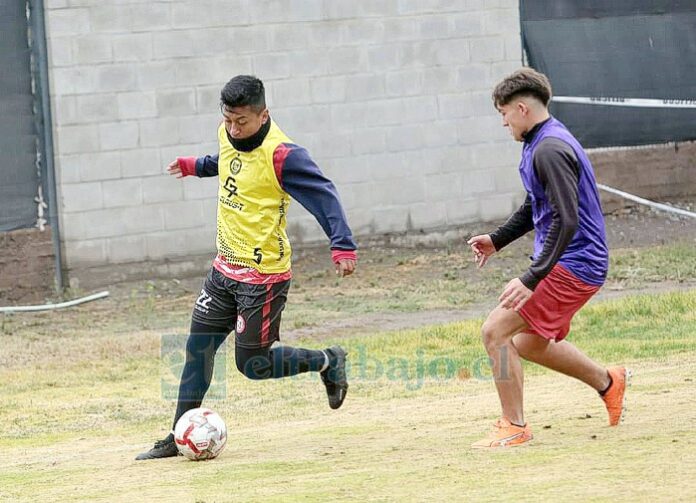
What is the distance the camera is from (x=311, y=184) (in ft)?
21.7

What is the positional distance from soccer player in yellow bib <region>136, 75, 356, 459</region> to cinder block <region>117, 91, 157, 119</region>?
22.9 feet

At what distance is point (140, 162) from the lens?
45.0 ft

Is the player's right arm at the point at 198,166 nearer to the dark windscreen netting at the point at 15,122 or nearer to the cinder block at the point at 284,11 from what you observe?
the dark windscreen netting at the point at 15,122

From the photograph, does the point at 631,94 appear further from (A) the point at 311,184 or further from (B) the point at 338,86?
(A) the point at 311,184

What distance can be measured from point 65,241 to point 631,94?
7.28m

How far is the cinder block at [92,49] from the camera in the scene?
13.4 meters

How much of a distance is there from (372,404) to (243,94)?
9.01 ft

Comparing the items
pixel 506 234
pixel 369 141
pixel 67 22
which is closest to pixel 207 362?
pixel 506 234

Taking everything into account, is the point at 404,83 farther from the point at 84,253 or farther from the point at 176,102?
the point at 84,253

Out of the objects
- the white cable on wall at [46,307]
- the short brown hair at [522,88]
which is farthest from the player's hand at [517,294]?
the white cable on wall at [46,307]

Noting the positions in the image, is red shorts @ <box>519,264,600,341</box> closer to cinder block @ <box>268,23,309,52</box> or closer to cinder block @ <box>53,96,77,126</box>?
cinder block @ <box>53,96,77,126</box>

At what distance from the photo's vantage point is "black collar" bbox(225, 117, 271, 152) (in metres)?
6.64

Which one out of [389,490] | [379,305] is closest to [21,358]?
[379,305]

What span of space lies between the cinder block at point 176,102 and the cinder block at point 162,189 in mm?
697
